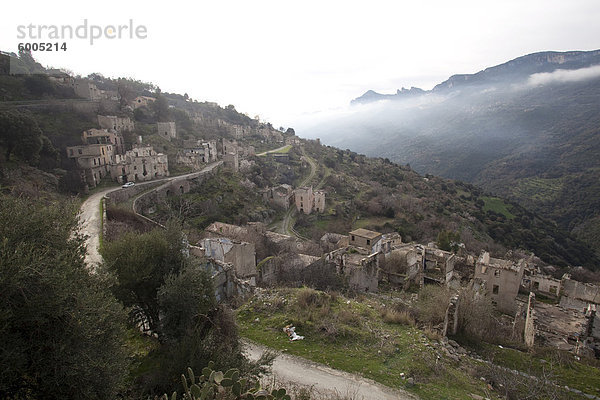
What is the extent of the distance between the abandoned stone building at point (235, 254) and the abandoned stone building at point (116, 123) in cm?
2510

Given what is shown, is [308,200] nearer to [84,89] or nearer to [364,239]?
[364,239]

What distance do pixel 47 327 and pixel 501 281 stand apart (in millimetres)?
20077

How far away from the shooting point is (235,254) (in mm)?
14977

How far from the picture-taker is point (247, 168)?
45406mm

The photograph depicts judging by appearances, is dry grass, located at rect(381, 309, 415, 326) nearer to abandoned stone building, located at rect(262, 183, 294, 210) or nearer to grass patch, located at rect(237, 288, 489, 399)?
grass patch, located at rect(237, 288, 489, 399)

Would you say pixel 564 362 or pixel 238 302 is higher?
pixel 238 302

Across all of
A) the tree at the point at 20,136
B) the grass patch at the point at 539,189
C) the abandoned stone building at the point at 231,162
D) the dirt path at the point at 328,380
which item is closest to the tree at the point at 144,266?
the dirt path at the point at 328,380

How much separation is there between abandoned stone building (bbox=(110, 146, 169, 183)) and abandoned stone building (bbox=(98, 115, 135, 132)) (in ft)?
14.9

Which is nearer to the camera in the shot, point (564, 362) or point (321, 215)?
point (564, 362)

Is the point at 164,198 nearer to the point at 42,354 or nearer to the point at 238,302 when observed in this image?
the point at 238,302

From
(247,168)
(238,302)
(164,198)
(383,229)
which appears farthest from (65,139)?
(383,229)

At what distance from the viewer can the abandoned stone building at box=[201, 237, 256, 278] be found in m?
Result: 14.7

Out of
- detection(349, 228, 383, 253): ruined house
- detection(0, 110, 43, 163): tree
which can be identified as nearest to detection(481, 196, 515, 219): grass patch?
detection(349, 228, 383, 253): ruined house

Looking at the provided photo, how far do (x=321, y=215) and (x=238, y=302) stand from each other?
3110 centimetres
